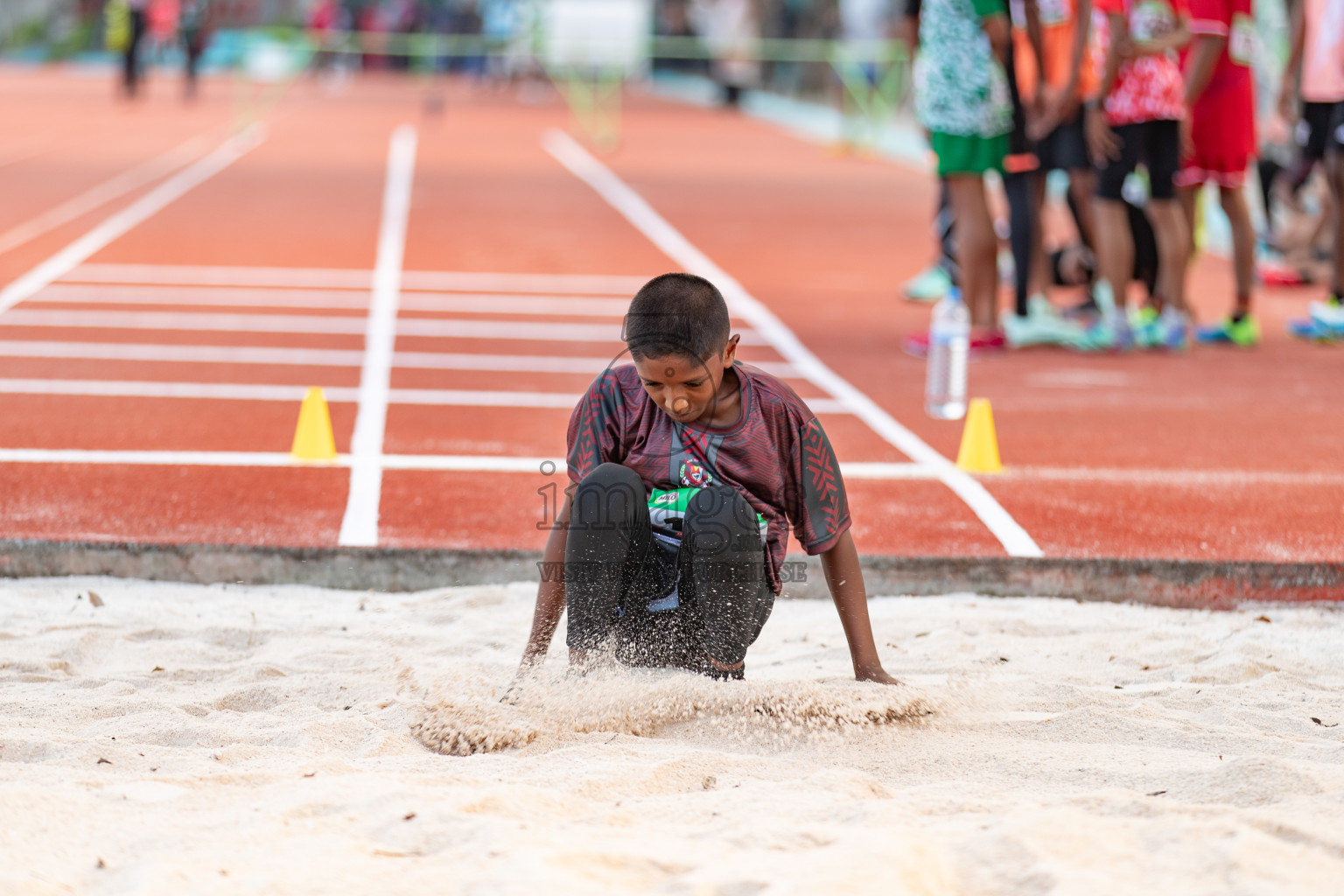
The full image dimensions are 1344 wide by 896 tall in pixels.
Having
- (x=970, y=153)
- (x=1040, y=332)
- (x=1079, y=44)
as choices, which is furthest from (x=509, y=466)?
(x=1079, y=44)

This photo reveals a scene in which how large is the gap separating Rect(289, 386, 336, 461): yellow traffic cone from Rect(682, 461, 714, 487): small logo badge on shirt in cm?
281

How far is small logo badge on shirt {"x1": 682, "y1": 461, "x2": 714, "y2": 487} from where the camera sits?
337cm

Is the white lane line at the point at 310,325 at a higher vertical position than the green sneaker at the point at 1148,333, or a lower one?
lower

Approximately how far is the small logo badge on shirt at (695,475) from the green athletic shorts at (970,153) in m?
5.18

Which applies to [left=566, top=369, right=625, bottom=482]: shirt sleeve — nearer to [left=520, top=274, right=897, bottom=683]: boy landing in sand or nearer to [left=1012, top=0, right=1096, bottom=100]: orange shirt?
[left=520, top=274, right=897, bottom=683]: boy landing in sand

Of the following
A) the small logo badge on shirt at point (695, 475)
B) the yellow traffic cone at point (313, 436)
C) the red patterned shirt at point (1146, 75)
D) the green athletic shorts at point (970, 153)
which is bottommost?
the yellow traffic cone at point (313, 436)

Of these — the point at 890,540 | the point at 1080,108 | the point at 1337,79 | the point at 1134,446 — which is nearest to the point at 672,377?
the point at 890,540

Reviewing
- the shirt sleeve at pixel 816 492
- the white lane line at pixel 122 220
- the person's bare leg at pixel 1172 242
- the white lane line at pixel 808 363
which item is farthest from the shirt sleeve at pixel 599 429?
the white lane line at pixel 122 220

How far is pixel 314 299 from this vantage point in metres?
10.1

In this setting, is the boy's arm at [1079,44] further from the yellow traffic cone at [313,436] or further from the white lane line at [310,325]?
the yellow traffic cone at [313,436]

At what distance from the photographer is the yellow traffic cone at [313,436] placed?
583cm

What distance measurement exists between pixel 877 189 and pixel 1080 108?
9.50 m

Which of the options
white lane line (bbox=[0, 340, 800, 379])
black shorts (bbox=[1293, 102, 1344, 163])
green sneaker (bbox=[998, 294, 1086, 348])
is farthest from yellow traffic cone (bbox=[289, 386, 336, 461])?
black shorts (bbox=[1293, 102, 1344, 163])

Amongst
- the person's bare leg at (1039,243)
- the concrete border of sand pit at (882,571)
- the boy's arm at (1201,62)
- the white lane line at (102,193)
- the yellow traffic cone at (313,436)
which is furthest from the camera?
the white lane line at (102,193)
